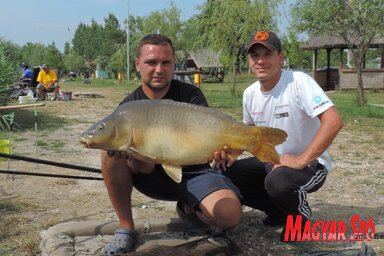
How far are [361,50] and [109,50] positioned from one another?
2529 inches

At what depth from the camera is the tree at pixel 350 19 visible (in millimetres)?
14977

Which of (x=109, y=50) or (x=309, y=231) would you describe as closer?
(x=309, y=231)

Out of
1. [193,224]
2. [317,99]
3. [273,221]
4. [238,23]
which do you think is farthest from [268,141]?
[238,23]

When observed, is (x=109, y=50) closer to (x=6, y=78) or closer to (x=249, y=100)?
(x=6, y=78)

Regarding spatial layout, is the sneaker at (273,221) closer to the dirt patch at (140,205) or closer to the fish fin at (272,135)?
the dirt patch at (140,205)

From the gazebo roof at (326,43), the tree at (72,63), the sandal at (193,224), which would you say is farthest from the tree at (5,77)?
the tree at (72,63)

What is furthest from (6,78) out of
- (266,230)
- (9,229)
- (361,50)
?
(361,50)

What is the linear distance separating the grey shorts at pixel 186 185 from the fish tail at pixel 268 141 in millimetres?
534

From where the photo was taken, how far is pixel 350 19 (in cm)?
1516

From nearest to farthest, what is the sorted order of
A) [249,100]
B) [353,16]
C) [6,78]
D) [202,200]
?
1. [202,200]
2. [249,100]
3. [6,78]
4. [353,16]

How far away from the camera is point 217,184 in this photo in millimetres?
3410

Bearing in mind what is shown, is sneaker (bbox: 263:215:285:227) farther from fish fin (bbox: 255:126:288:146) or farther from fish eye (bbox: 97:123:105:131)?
fish eye (bbox: 97:123:105:131)

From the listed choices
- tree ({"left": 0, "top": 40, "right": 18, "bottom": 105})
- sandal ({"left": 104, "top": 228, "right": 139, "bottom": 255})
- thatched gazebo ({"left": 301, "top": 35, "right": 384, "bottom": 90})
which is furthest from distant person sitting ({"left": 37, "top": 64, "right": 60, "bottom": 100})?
sandal ({"left": 104, "top": 228, "right": 139, "bottom": 255})

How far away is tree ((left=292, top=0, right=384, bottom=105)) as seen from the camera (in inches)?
590
